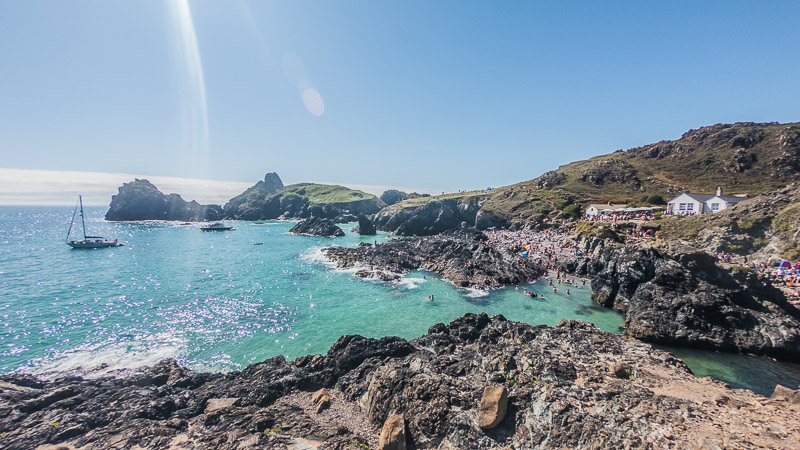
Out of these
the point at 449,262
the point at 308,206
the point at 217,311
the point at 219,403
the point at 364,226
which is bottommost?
the point at 217,311

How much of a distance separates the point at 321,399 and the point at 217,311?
23782 millimetres

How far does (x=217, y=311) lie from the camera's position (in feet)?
106

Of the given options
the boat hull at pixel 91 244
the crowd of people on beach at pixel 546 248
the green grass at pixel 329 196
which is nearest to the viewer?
the crowd of people on beach at pixel 546 248

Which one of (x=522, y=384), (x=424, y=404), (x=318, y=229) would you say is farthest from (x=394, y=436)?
(x=318, y=229)

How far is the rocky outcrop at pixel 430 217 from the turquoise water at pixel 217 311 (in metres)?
51.8

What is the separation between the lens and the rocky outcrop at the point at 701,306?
21.2 metres

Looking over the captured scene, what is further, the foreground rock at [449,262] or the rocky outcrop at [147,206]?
the rocky outcrop at [147,206]

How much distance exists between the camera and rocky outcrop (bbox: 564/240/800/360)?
21250 mm

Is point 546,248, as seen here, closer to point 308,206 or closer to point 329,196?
point 308,206

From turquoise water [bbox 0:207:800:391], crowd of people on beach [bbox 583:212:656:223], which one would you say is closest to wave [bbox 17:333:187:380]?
turquoise water [bbox 0:207:800:391]

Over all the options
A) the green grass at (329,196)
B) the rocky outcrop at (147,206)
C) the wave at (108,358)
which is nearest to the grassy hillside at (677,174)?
the green grass at (329,196)

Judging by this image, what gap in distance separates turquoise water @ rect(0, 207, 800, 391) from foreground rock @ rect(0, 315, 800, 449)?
512cm

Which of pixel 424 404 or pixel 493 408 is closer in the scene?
pixel 493 408

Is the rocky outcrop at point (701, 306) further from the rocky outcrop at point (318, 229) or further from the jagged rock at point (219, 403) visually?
the rocky outcrop at point (318, 229)
